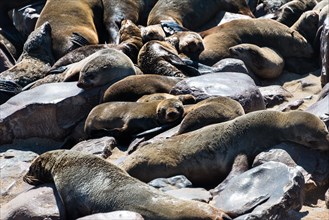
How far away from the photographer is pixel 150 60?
383 inches

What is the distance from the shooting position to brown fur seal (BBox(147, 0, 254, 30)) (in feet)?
39.3

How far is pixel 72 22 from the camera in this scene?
39.1 feet

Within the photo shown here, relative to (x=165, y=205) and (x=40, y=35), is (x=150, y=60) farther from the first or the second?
(x=165, y=205)

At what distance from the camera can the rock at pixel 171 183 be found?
20.0ft

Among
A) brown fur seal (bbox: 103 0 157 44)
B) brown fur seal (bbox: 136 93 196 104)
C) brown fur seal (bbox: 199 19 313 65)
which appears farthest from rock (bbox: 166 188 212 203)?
brown fur seal (bbox: 103 0 157 44)

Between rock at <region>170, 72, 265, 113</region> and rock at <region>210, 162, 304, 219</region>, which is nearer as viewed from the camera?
rock at <region>210, 162, 304, 219</region>

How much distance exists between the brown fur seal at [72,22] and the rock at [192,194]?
5.60m

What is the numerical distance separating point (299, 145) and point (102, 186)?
176 cm

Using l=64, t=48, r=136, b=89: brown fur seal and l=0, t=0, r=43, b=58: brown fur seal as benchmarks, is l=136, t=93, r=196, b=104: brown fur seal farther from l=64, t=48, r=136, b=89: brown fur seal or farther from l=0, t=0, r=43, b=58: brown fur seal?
l=0, t=0, r=43, b=58: brown fur seal

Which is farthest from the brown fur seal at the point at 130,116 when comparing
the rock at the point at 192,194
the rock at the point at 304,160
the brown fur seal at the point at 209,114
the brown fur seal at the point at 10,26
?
the brown fur seal at the point at 10,26

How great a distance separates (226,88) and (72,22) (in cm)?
433

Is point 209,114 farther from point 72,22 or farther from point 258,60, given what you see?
point 72,22

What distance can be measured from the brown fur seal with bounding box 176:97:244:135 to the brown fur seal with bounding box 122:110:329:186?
1.86 feet

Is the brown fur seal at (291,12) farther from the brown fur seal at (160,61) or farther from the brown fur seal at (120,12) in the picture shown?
the brown fur seal at (160,61)
